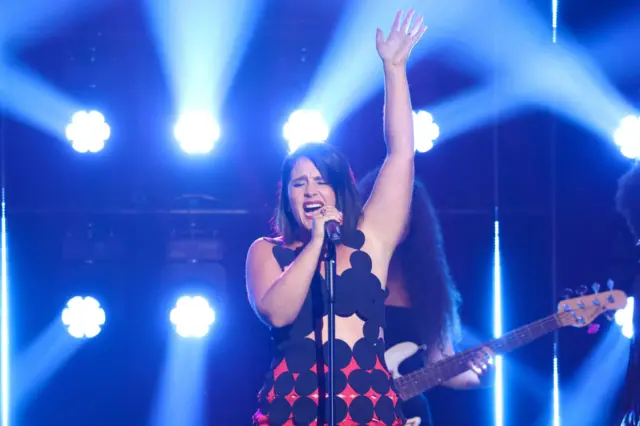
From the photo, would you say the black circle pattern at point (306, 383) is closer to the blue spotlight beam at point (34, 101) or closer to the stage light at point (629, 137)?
the blue spotlight beam at point (34, 101)

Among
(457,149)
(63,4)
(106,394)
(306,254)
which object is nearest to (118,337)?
(106,394)

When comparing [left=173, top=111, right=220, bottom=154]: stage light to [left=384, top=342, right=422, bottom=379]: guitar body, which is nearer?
[left=384, top=342, right=422, bottom=379]: guitar body

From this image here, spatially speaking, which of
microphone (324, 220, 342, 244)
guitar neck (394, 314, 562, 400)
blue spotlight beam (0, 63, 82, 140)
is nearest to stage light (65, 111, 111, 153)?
blue spotlight beam (0, 63, 82, 140)

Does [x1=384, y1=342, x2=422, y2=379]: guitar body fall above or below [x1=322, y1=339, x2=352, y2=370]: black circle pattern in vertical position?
above

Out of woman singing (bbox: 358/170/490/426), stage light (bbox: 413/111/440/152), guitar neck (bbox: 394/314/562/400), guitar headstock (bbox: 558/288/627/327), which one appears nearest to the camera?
guitar neck (bbox: 394/314/562/400)

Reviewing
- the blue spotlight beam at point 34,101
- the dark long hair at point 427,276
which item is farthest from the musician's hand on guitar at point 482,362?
the blue spotlight beam at point 34,101

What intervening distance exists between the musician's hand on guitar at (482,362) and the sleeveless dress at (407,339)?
276 millimetres

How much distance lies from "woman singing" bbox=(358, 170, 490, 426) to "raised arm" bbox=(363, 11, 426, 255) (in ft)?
4.41

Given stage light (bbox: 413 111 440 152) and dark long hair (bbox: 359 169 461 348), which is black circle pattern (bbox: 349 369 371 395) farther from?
stage light (bbox: 413 111 440 152)

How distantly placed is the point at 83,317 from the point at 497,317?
2415mm

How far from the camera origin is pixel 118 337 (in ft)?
14.8

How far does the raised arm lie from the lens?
96.5 inches

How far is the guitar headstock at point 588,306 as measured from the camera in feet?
12.9

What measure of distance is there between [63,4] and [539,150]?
293 cm
